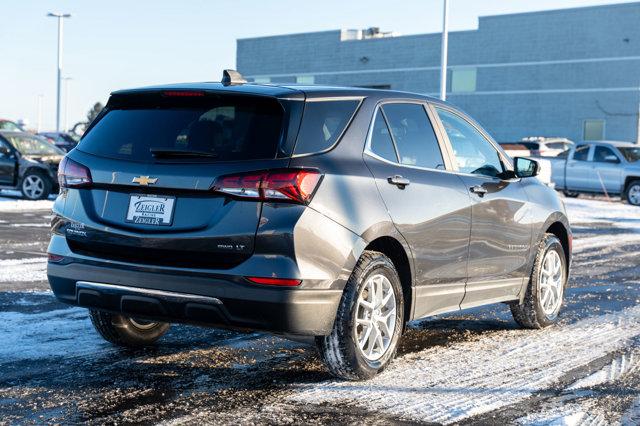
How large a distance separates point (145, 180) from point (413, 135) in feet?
6.16

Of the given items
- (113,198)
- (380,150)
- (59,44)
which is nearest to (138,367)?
(113,198)

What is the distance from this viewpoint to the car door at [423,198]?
19.0 feet

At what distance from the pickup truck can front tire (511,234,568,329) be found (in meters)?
20.7

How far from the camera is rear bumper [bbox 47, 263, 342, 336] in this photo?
16.5ft

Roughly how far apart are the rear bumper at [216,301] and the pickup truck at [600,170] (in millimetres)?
24099

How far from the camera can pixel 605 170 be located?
28.1 m

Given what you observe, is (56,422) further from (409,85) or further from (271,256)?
(409,85)

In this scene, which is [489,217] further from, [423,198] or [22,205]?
[22,205]

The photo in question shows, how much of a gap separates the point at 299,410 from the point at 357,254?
933 millimetres

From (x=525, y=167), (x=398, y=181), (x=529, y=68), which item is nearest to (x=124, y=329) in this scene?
(x=398, y=181)

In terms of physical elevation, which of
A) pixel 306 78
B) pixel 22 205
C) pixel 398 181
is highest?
pixel 306 78

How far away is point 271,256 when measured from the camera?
16.4 feet

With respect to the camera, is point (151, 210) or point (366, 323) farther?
point (366, 323)

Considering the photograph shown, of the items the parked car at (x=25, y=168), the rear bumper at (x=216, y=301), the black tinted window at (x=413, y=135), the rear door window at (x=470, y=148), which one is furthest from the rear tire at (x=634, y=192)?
the rear bumper at (x=216, y=301)
